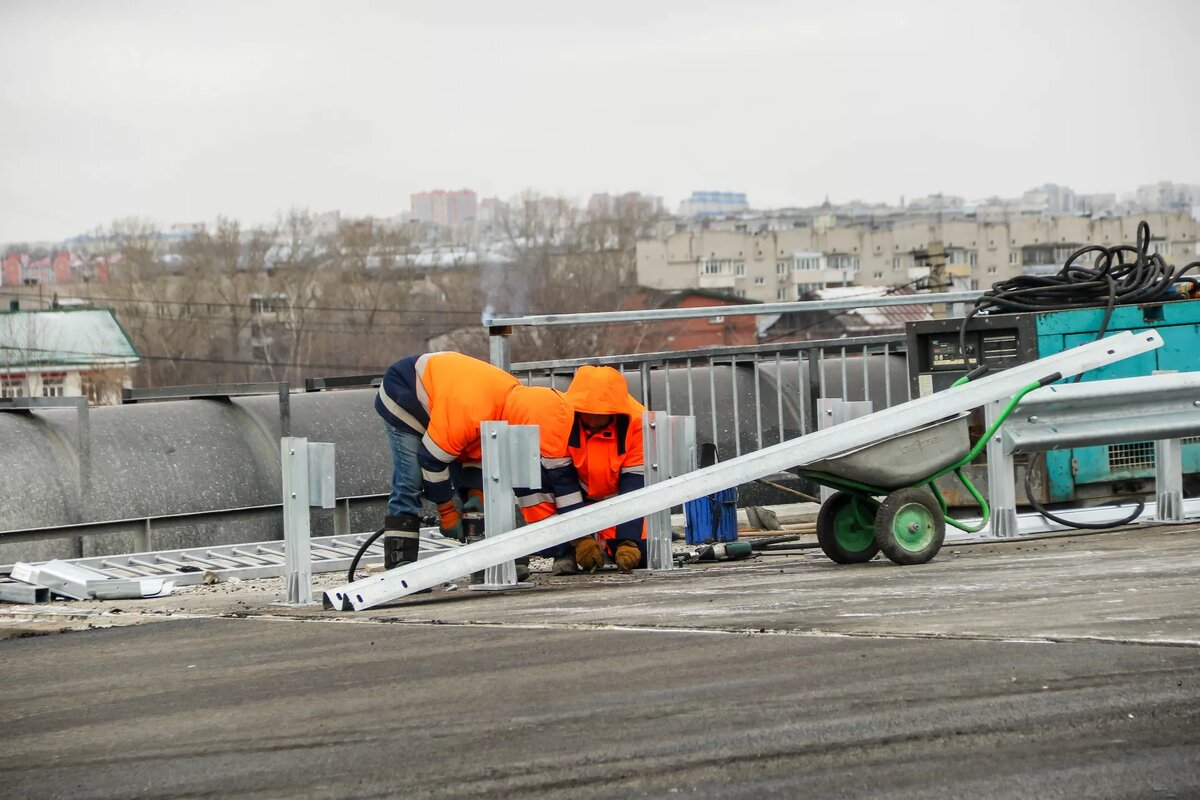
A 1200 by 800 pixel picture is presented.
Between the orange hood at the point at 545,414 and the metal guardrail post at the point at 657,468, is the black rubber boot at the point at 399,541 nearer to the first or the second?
the orange hood at the point at 545,414

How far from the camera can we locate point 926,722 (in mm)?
4445

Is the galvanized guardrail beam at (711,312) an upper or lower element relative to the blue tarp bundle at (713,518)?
upper

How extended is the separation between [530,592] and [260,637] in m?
1.78

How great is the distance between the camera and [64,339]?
70.3m

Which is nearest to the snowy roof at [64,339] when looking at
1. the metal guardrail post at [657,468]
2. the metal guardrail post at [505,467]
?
the metal guardrail post at [657,468]

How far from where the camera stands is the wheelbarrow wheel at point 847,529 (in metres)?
8.42

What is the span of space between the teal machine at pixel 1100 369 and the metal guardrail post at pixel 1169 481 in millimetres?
638

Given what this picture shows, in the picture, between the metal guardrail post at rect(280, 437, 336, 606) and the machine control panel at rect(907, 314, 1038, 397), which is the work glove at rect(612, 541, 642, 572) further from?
the machine control panel at rect(907, 314, 1038, 397)

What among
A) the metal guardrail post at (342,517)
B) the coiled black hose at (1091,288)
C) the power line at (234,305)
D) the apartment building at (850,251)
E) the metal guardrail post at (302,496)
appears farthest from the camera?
the apartment building at (850,251)

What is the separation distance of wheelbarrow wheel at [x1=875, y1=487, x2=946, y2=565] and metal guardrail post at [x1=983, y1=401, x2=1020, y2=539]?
1029 mm

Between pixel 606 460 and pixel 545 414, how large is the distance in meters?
0.49

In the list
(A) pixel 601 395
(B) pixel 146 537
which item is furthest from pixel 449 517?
(B) pixel 146 537

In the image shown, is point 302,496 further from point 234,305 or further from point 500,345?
point 234,305

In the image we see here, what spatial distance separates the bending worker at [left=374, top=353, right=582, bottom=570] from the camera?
347 inches
